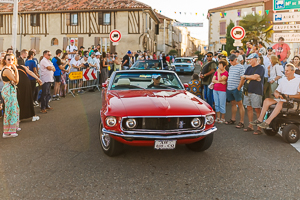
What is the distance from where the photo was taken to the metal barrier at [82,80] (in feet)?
47.7

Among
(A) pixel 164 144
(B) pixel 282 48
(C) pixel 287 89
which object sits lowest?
(A) pixel 164 144

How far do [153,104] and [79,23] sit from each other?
113 ft

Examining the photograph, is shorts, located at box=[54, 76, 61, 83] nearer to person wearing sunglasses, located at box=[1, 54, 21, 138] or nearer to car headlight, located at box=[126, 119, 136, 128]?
person wearing sunglasses, located at box=[1, 54, 21, 138]

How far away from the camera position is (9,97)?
7023 millimetres

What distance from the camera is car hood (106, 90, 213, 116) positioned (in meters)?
4.80

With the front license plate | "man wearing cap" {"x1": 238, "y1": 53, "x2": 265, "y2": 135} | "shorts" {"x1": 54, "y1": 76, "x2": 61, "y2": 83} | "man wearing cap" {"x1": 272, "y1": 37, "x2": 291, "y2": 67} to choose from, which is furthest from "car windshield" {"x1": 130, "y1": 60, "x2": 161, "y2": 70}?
the front license plate

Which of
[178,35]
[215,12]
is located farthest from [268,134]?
[178,35]

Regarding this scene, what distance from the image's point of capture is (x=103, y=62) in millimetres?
17672

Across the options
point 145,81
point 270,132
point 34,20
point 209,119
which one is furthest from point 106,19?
point 209,119

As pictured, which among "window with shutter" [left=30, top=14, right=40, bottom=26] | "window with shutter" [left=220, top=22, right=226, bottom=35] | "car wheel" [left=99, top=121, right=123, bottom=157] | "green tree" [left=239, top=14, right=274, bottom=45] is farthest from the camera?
"window with shutter" [left=220, top=22, right=226, bottom=35]

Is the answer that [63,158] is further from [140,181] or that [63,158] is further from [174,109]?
[174,109]

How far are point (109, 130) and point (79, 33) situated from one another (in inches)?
1349

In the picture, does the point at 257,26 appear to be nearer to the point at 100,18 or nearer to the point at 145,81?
the point at 100,18

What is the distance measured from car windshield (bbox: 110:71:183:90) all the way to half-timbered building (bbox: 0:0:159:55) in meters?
29.8
